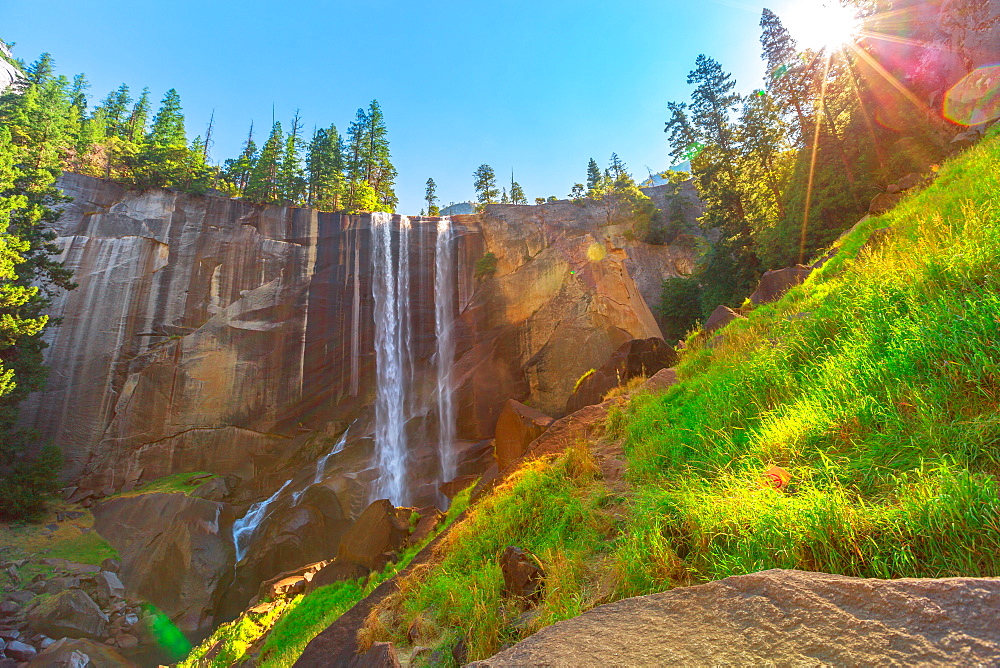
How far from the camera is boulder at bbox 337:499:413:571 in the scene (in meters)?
12.1

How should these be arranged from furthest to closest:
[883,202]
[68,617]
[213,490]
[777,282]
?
[213,490], [68,617], [777,282], [883,202]

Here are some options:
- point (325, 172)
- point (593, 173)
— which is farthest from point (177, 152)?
point (593, 173)

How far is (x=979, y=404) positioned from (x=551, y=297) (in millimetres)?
26349

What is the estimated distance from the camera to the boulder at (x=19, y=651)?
1381 centimetres

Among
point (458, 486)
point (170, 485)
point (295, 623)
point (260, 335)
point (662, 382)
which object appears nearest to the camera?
point (662, 382)

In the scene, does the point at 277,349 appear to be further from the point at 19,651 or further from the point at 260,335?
the point at 19,651

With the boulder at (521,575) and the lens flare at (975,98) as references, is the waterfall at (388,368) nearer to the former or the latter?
the boulder at (521,575)

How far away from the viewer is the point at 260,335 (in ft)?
97.0

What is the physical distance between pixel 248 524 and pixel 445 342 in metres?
15.5

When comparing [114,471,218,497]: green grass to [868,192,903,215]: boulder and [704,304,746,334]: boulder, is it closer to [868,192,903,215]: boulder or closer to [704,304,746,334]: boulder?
[704,304,746,334]: boulder

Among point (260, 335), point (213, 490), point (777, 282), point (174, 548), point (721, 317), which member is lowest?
point (174, 548)

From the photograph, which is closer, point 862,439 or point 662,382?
point 862,439

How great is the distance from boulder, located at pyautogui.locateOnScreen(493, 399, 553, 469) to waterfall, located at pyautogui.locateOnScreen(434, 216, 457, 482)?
373 inches

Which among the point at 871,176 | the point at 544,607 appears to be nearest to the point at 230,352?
the point at 544,607
